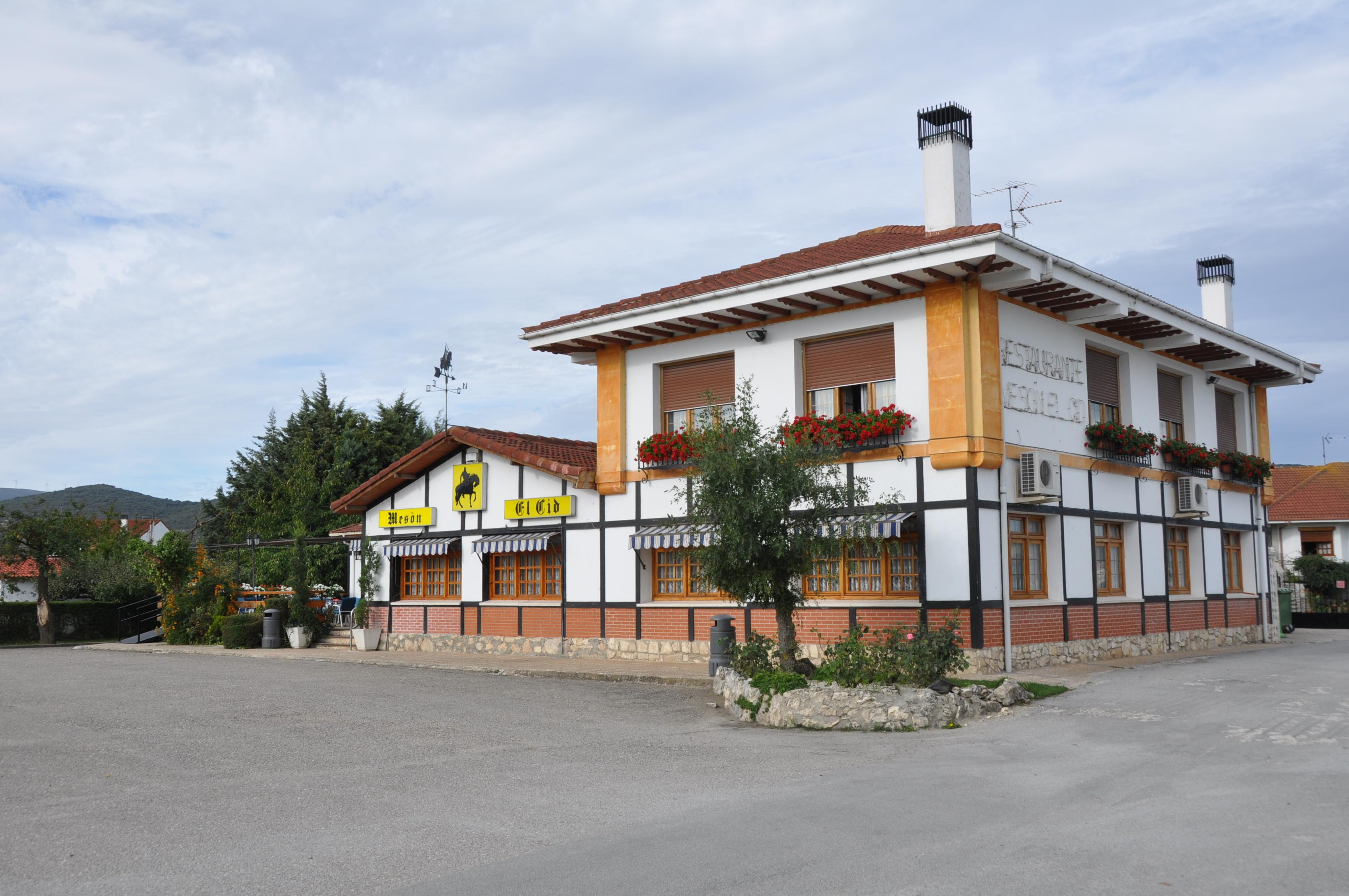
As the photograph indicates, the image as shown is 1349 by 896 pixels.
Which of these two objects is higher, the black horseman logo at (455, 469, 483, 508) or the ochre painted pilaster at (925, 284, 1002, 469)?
the ochre painted pilaster at (925, 284, 1002, 469)

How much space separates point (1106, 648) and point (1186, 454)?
184 inches

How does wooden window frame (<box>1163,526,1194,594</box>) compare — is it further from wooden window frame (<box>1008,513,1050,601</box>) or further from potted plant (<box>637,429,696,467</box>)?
potted plant (<box>637,429,696,467</box>)

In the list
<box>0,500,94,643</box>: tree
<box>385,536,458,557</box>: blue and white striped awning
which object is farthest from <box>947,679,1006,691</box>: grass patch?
<box>0,500,94,643</box>: tree

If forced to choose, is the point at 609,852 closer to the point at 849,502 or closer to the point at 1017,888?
the point at 1017,888

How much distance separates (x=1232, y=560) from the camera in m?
22.3

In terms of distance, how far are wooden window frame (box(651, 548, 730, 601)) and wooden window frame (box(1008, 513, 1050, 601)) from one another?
4825 millimetres

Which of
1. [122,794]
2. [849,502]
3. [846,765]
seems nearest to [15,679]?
[122,794]

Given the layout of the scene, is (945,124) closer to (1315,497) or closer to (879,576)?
(879,576)

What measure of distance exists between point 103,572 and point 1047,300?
30.1m

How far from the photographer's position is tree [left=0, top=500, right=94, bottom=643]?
30828mm

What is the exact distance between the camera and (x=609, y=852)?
575 centimetres

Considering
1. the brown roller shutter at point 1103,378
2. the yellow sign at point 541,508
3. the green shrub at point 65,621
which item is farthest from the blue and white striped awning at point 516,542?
the green shrub at point 65,621

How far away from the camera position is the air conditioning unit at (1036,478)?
1551 cm

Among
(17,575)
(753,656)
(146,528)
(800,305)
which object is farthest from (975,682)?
(146,528)
